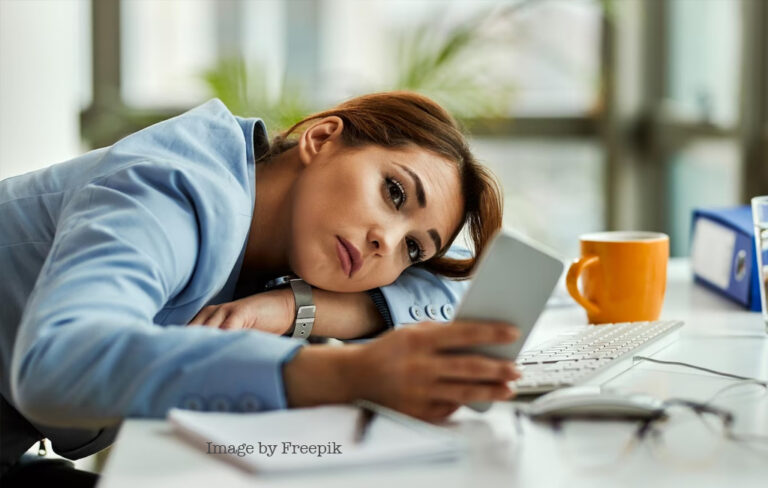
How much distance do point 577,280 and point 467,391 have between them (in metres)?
0.55

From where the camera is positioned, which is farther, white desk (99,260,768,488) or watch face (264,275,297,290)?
watch face (264,275,297,290)

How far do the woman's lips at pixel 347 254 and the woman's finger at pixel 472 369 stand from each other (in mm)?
384

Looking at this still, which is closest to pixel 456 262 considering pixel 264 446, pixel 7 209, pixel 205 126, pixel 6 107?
pixel 205 126

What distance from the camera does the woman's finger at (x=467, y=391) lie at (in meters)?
0.72

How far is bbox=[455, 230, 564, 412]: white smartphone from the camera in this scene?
28.5 inches

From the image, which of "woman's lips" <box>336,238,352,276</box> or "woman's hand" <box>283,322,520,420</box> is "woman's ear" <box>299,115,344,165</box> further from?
"woman's hand" <box>283,322,520,420</box>

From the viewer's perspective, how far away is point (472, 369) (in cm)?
72

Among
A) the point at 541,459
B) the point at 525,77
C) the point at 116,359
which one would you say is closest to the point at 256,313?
the point at 116,359

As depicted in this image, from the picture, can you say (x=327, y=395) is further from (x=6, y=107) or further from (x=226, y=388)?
(x=6, y=107)

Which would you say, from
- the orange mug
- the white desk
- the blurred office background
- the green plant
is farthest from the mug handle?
the blurred office background

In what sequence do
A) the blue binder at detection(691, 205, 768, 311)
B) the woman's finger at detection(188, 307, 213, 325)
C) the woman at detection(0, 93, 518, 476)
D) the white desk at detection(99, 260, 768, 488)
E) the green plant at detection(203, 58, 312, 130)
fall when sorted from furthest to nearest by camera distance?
1. the green plant at detection(203, 58, 312, 130)
2. the blue binder at detection(691, 205, 768, 311)
3. the woman's finger at detection(188, 307, 213, 325)
4. the woman at detection(0, 93, 518, 476)
5. the white desk at detection(99, 260, 768, 488)

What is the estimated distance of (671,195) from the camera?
11.3ft

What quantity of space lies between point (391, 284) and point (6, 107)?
64.8 inches

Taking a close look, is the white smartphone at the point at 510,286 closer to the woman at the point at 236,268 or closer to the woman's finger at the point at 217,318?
the woman at the point at 236,268
